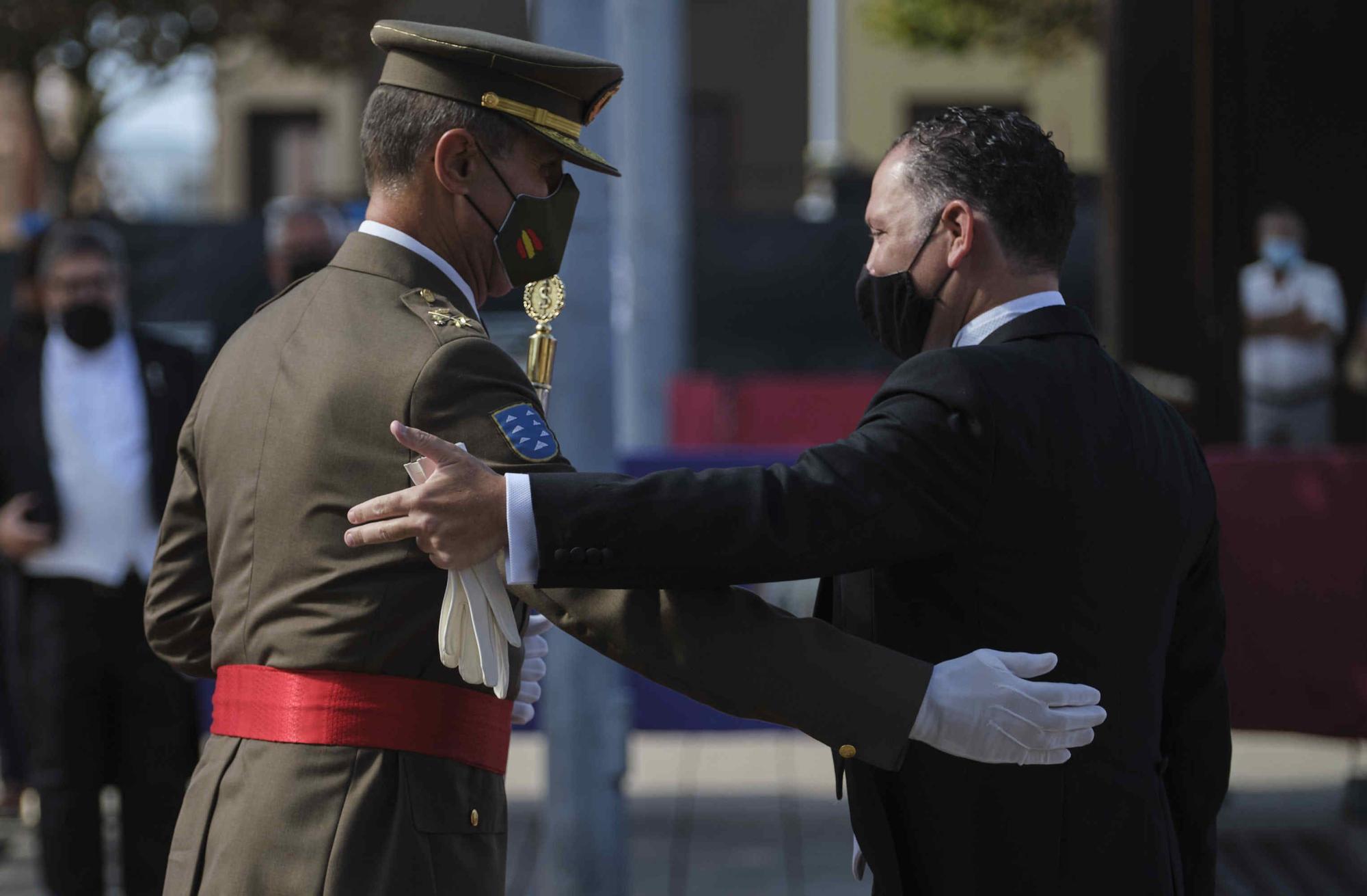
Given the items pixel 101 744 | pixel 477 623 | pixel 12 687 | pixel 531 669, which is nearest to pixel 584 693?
pixel 101 744

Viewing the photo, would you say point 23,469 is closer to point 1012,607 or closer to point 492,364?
point 492,364

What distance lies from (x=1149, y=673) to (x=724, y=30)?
2506 cm

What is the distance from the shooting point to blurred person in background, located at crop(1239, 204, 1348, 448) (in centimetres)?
998

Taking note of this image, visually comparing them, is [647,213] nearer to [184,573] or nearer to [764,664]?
[184,573]

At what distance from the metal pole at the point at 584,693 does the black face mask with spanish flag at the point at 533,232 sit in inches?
82.3

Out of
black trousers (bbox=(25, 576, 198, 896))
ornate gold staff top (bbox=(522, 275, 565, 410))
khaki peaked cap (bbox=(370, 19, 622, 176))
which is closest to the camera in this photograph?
khaki peaked cap (bbox=(370, 19, 622, 176))

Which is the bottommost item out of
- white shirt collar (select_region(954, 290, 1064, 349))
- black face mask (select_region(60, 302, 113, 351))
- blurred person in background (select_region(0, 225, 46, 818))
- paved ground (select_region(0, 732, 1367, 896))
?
paved ground (select_region(0, 732, 1367, 896))

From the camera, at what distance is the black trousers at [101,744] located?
4.68m

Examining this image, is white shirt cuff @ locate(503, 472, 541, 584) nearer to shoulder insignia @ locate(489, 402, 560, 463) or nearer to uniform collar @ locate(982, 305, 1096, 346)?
shoulder insignia @ locate(489, 402, 560, 463)

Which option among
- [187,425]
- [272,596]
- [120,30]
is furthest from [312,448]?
[120,30]

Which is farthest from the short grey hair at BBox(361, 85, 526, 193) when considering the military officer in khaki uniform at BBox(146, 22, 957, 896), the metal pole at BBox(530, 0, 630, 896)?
the metal pole at BBox(530, 0, 630, 896)

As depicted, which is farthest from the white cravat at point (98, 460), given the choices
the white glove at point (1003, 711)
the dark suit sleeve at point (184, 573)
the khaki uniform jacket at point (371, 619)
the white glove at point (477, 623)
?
the white glove at point (1003, 711)

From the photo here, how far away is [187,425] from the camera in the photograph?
8.82 feet

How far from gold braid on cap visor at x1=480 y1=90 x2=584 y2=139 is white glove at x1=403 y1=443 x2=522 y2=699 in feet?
1.82
